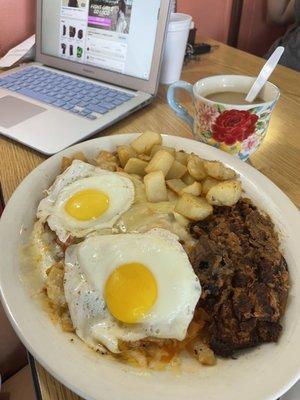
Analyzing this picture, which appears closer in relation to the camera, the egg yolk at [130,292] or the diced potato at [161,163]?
the egg yolk at [130,292]

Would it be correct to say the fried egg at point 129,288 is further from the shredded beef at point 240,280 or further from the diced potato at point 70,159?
the diced potato at point 70,159

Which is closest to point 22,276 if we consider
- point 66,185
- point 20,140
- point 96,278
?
point 96,278

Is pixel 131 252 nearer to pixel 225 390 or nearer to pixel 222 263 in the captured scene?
pixel 222 263

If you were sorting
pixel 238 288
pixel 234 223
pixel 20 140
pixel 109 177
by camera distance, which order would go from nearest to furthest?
pixel 238 288 < pixel 234 223 < pixel 109 177 < pixel 20 140

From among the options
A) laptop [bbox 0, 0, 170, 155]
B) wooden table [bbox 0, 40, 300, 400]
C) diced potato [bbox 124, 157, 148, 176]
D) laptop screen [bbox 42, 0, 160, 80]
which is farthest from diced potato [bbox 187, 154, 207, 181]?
laptop screen [bbox 42, 0, 160, 80]

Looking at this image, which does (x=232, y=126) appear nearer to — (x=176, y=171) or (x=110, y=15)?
(x=176, y=171)

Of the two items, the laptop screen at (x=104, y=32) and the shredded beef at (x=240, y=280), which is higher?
the laptop screen at (x=104, y=32)

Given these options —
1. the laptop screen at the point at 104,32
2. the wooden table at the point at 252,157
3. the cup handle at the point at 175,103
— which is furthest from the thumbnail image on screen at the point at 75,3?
the cup handle at the point at 175,103

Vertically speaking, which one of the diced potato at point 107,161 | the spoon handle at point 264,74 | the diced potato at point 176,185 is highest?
the spoon handle at point 264,74
